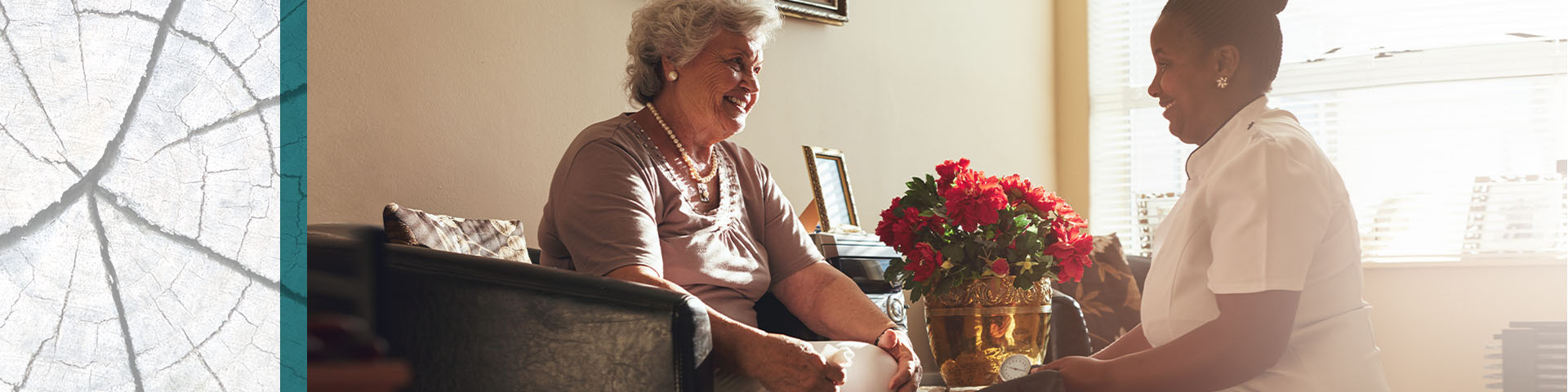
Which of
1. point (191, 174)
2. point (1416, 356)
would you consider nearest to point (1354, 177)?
point (1416, 356)

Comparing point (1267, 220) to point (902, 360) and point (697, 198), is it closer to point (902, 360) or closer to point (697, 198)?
point (902, 360)

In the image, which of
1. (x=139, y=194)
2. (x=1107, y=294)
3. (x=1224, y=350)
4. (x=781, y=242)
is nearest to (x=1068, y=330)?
(x=1107, y=294)

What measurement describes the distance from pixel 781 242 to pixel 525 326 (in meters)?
0.77

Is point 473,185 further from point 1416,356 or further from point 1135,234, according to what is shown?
A: point 1416,356

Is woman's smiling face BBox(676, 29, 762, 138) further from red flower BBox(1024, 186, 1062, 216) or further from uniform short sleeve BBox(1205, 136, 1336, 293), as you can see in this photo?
uniform short sleeve BBox(1205, 136, 1336, 293)

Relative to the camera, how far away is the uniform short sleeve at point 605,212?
1742 millimetres

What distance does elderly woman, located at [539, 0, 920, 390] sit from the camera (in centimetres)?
180

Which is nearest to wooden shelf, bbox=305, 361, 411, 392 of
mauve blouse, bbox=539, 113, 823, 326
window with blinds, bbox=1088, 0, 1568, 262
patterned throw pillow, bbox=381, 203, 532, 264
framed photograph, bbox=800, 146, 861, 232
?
patterned throw pillow, bbox=381, 203, 532, 264

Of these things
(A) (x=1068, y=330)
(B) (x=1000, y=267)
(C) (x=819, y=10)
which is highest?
(C) (x=819, y=10)

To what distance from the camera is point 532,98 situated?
2572 millimetres

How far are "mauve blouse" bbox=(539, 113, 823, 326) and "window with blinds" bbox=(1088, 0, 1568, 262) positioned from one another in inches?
110

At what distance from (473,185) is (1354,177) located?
3.57 m

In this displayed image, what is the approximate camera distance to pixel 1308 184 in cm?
119

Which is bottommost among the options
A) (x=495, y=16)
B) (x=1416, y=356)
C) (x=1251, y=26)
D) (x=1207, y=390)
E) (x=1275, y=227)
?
(x=1416, y=356)
